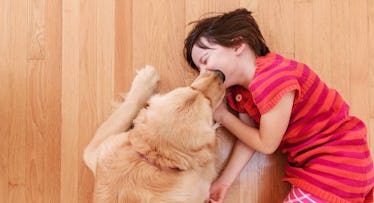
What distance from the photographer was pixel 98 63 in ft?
5.57

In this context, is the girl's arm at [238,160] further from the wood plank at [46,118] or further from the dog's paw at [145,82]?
the wood plank at [46,118]

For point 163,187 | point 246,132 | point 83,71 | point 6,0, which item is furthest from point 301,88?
point 6,0

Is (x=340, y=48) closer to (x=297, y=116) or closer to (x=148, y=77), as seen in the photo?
(x=297, y=116)

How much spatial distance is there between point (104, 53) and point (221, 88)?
0.66 meters

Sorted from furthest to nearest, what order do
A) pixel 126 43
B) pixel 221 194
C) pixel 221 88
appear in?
pixel 126 43 → pixel 221 194 → pixel 221 88

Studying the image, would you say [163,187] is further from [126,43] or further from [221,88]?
[126,43]

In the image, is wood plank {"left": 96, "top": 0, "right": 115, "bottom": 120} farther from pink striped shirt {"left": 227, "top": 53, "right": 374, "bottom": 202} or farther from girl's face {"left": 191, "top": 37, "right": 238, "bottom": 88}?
pink striped shirt {"left": 227, "top": 53, "right": 374, "bottom": 202}

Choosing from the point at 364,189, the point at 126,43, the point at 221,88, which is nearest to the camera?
the point at 221,88

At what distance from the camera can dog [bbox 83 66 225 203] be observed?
3.87 feet

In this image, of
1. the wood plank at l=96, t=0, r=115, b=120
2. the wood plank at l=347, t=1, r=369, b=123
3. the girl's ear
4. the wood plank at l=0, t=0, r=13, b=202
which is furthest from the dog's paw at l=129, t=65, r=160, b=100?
the wood plank at l=347, t=1, r=369, b=123

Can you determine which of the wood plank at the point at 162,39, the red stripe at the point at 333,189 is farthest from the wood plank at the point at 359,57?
the wood plank at the point at 162,39

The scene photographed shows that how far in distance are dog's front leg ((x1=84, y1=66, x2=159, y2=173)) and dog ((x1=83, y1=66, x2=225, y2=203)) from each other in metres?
0.15

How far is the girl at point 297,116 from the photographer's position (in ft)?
4.58

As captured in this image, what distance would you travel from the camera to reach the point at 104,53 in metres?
1.70
